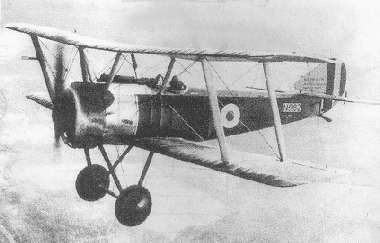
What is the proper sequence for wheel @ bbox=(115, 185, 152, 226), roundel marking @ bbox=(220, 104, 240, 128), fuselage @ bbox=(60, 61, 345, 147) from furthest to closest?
roundel marking @ bbox=(220, 104, 240, 128) → wheel @ bbox=(115, 185, 152, 226) → fuselage @ bbox=(60, 61, 345, 147)

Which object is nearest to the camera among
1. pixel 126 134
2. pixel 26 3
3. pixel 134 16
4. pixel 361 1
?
pixel 126 134

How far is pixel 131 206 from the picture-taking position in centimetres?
646

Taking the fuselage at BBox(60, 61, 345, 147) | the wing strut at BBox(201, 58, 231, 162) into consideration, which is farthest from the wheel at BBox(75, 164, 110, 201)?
the wing strut at BBox(201, 58, 231, 162)

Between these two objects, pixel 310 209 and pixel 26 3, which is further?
pixel 310 209

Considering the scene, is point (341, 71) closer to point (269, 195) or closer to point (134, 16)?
point (134, 16)

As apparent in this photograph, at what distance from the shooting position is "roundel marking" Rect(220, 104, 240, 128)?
6.97 metres

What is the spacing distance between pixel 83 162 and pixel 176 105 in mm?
14880

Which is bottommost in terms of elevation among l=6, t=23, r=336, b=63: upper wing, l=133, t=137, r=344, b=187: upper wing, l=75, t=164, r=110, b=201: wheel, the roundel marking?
l=75, t=164, r=110, b=201: wheel

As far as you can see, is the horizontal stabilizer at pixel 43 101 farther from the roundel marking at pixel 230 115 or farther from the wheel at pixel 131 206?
the roundel marking at pixel 230 115

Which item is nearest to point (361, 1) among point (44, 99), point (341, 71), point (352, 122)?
point (341, 71)

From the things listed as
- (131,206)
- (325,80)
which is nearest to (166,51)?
(131,206)

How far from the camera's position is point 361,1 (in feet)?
26.6

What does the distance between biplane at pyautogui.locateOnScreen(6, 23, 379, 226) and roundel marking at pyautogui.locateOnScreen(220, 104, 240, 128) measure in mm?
18

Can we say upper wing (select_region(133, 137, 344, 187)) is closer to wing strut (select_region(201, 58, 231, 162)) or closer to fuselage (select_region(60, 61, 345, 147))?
wing strut (select_region(201, 58, 231, 162))
